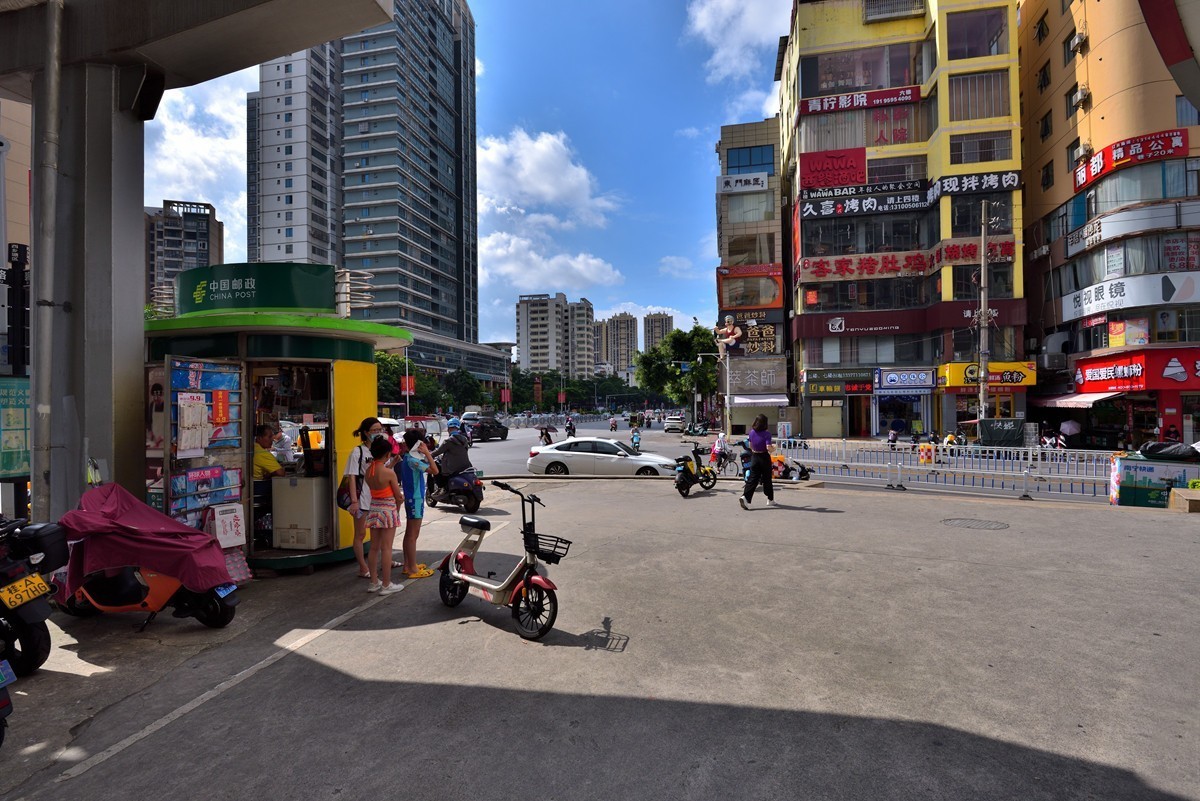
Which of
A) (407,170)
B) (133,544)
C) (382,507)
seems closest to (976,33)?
(382,507)

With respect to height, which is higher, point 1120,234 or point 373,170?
point 373,170

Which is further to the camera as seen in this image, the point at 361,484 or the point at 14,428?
the point at 14,428

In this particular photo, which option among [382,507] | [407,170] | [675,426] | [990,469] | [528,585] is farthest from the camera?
[407,170]

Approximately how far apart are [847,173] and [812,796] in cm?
4080

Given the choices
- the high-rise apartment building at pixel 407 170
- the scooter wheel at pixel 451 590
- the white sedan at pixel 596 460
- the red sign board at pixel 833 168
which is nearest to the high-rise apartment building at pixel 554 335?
the high-rise apartment building at pixel 407 170

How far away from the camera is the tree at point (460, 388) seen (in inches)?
3297

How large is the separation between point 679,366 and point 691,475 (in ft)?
121

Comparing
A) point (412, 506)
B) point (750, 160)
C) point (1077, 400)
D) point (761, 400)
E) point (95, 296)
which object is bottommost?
point (412, 506)

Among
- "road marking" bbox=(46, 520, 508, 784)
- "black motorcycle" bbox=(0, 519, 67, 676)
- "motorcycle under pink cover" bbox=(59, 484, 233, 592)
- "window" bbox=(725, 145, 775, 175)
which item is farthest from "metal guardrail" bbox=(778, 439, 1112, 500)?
"window" bbox=(725, 145, 775, 175)

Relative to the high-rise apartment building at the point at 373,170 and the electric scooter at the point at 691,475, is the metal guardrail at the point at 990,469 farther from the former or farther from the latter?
the high-rise apartment building at the point at 373,170

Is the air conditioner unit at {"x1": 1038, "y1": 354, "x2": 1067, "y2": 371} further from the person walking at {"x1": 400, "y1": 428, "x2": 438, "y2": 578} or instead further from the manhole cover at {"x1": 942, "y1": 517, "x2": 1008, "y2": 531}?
the person walking at {"x1": 400, "y1": 428, "x2": 438, "y2": 578}

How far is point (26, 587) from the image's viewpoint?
3990 mm

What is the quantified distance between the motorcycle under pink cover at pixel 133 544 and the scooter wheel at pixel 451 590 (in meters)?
1.82

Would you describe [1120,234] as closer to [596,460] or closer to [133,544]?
[596,460]
